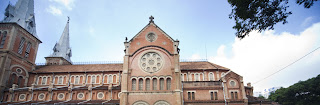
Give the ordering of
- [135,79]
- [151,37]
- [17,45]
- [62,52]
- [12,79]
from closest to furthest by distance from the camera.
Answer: [135,79], [151,37], [12,79], [17,45], [62,52]

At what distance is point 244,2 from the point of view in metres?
12.4

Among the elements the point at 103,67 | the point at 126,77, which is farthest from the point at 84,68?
the point at 126,77

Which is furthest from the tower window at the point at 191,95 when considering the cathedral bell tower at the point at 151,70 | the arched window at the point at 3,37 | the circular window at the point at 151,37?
the arched window at the point at 3,37

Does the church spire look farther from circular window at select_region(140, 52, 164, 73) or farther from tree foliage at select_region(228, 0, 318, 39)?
tree foliage at select_region(228, 0, 318, 39)

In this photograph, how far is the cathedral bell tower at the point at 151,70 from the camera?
25953 millimetres

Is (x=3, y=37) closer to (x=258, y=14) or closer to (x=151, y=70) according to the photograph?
(x=151, y=70)

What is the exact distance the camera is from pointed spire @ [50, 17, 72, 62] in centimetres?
5469

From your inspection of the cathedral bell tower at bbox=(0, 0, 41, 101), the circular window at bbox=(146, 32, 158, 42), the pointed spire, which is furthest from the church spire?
the circular window at bbox=(146, 32, 158, 42)

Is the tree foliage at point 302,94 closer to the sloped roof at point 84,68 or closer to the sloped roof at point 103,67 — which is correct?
the sloped roof at point 103,67

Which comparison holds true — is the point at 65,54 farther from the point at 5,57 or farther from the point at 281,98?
the point at 281,98

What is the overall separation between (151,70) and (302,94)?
44.7 meters

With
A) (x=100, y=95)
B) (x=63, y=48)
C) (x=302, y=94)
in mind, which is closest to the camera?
(x=100, y=95)

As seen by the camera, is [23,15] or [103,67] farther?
[23,15]

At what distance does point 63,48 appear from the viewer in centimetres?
5609
